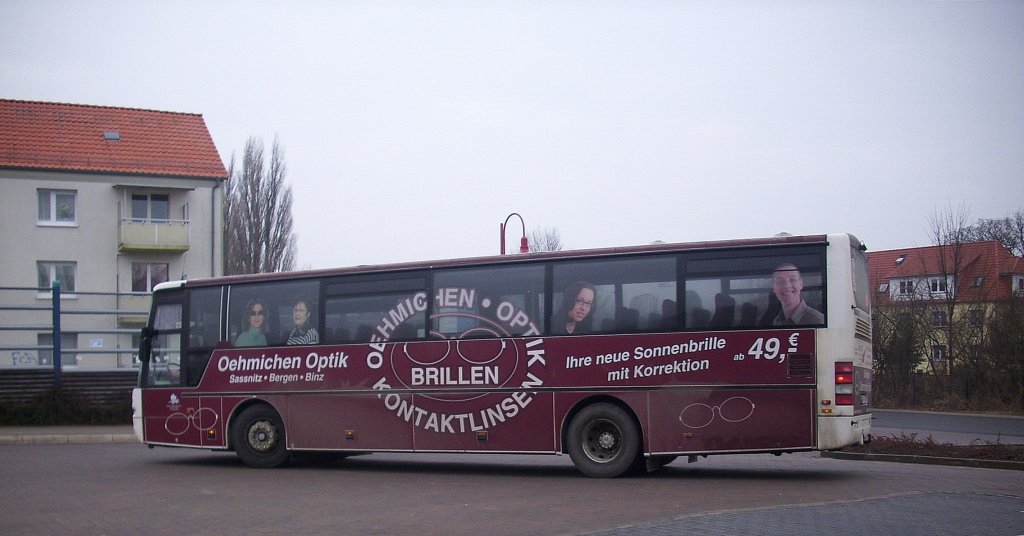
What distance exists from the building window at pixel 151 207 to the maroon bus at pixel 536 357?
2740 centimetres

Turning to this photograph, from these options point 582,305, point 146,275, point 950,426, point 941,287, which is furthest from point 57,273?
point 941,287

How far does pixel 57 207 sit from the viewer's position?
138ft

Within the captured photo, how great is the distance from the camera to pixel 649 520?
9719 millimetres

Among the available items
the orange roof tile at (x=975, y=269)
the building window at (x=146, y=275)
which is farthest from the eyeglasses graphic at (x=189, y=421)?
the building window at (x=146, y=275)

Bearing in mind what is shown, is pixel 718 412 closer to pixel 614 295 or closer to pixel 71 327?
pixel 614 295

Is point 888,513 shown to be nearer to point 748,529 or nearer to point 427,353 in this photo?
point 748,529

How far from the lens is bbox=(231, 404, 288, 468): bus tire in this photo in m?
16.3

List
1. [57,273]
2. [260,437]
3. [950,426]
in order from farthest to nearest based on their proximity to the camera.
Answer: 1. [57,273]
2. [950,426]
3. [260,437]

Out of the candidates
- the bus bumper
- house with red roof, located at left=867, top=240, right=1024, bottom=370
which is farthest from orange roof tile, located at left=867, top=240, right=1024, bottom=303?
the bus bumper

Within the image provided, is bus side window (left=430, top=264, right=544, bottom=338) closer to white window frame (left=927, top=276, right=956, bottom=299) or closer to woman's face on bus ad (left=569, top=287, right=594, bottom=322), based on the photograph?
woman's face on bus ad (left=569, top=287, right=594, bottom=322)

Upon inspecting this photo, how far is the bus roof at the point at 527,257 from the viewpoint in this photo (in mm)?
13273

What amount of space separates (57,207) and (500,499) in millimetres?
35313

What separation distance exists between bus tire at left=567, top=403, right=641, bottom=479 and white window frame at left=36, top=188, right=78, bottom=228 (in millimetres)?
33455

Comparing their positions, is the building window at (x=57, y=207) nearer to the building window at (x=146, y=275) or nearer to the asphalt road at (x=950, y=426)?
the building window at (x=146, y=275)
